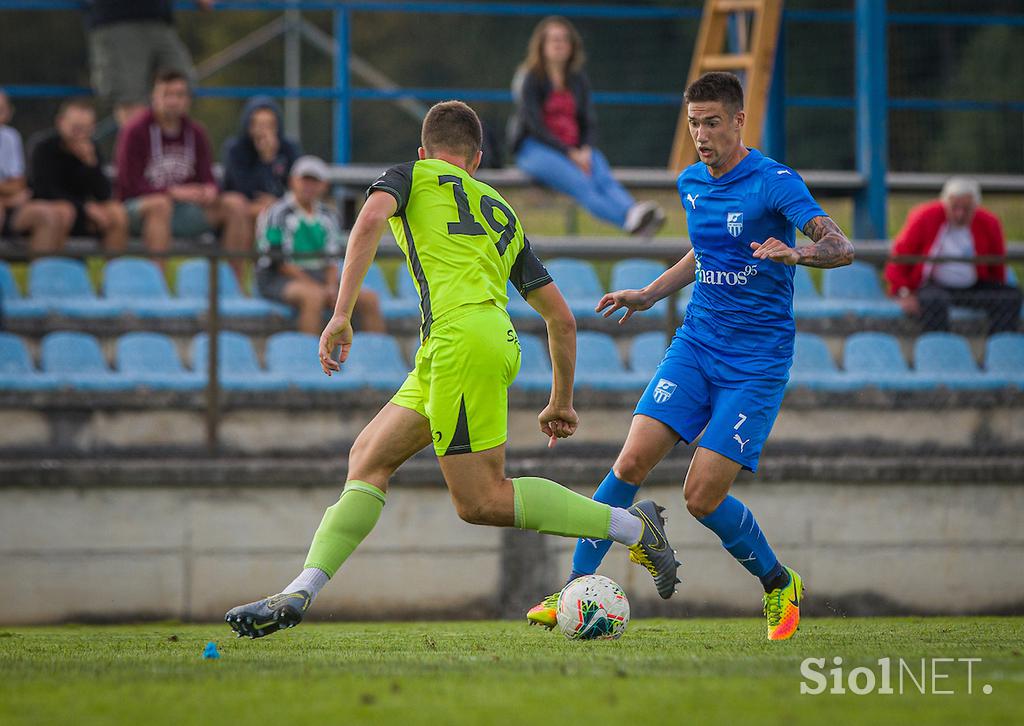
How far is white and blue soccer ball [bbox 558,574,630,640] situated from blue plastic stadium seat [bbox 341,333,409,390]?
3.82 m

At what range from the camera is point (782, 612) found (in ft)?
20.8

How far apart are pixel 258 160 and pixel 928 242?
5193mm

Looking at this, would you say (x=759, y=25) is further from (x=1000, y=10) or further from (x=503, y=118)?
(x=1000, y=10)

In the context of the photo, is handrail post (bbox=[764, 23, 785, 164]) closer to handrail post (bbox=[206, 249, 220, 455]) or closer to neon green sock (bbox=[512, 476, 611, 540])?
handrail post (bbox=[206, 249, 220, 455])

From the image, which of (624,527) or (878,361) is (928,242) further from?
(624,527)

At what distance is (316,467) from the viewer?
8.98 m

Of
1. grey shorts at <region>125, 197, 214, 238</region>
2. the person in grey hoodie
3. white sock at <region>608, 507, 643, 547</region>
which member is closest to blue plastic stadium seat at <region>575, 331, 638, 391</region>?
the person in grey hoodie

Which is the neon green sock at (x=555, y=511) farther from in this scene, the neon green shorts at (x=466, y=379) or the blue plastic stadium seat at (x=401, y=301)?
the blue plastic stadium seat at (x=401, y=301)

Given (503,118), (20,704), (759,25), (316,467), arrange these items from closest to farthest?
1. (20,704)
2. (316,467)
3. (759,25)
4. (503,118)

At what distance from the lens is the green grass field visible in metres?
4.02

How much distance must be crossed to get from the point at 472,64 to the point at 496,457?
2298 cm

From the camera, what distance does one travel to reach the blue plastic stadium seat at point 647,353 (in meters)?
10.1

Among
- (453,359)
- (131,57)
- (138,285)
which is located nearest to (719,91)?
(453,359)

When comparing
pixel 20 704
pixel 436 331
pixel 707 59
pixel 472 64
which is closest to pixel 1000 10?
pixel 472 64
